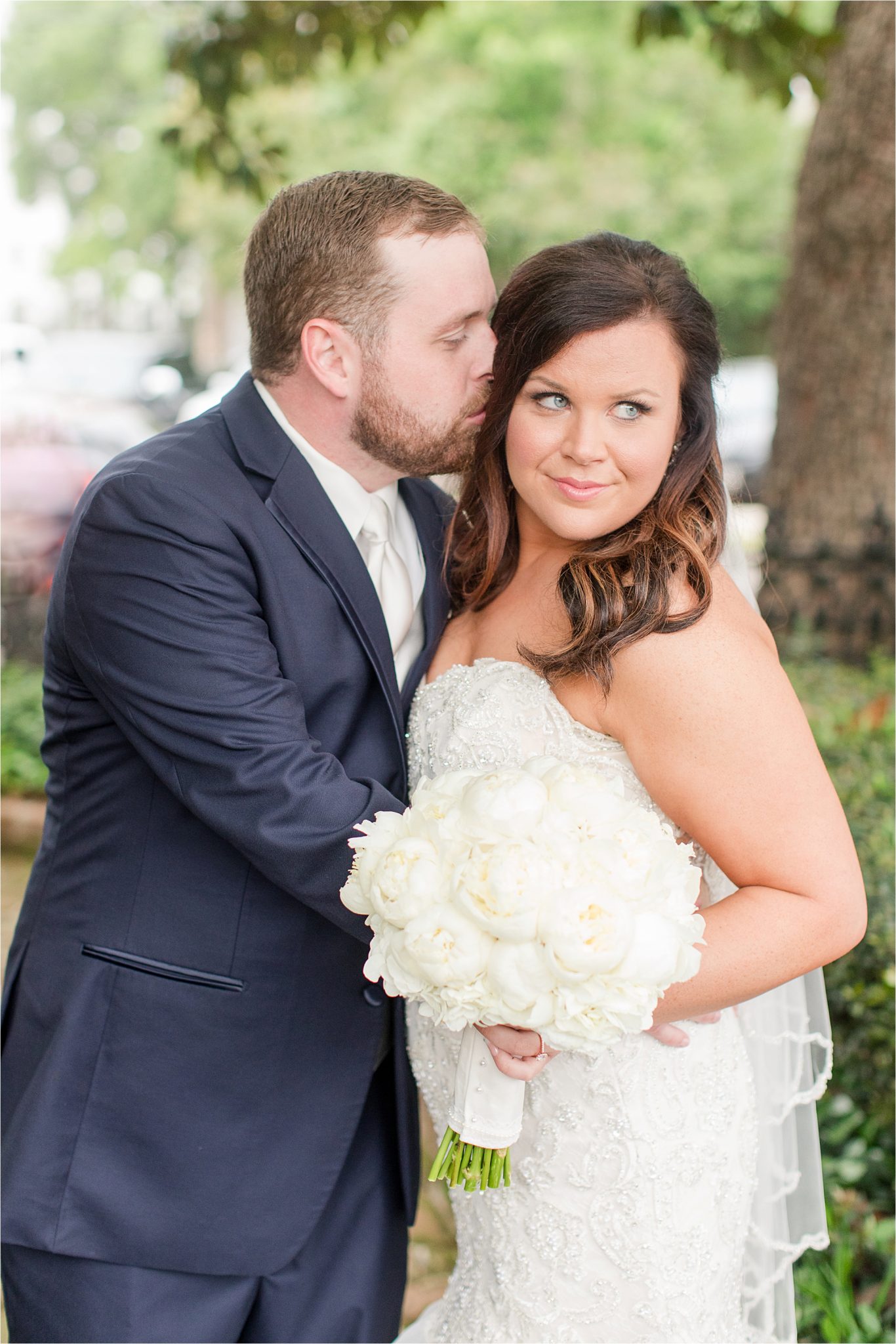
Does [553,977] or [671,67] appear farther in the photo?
[671,67]

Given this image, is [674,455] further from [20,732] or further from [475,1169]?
[20,732]

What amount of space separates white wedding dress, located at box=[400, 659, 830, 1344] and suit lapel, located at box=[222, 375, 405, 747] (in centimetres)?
17

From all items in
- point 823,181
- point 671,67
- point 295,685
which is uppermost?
point 671,67

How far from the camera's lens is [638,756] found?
6.86ft

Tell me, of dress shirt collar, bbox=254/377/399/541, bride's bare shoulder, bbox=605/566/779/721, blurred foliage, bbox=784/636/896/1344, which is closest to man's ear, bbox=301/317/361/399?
dress shirt collar, bbox=254/377/399/541

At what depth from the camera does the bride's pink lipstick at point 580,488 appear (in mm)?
2244

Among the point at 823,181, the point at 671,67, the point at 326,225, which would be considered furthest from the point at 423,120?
the point at 326,225

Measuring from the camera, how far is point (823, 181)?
604 cm

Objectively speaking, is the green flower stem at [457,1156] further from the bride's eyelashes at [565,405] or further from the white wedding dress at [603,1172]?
the bride's eyelashes at [565,405]

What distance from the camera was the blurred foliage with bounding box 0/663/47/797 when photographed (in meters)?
6.29

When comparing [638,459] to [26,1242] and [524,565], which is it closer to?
[524,565]

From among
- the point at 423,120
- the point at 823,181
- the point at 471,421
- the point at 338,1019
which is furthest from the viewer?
the point at 423,120

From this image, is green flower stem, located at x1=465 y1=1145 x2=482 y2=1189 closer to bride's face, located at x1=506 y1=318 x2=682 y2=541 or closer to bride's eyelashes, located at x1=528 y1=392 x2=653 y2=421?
bride's face, located at x1=506 y1=318 x2=682 y2=541

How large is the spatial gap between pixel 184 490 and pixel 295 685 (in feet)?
1.35
